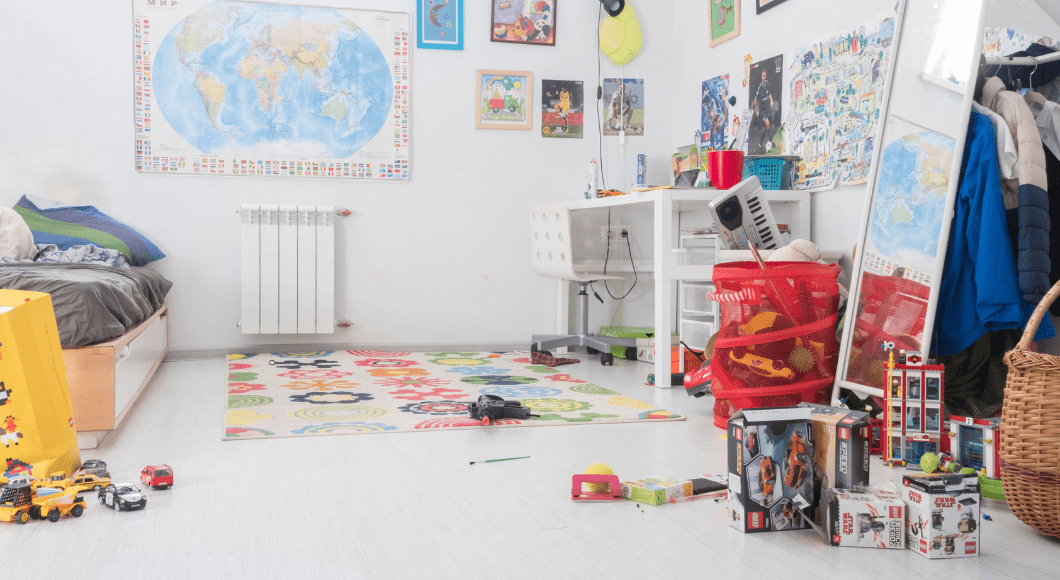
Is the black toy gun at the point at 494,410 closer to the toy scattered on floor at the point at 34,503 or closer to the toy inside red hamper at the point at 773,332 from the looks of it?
the toy inside red hamper at the point at 773,332

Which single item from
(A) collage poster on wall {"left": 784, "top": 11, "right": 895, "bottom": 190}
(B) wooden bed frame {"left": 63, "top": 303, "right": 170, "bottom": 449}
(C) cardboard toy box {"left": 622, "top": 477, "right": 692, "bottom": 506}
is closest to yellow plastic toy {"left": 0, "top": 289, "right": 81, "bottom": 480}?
(B) wooden bed frame {"left": 63, "top": 303, "right": 170, "bottom": 449}

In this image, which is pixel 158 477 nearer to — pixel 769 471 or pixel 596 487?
pixel 596 487

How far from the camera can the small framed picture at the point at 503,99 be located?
4.51 meters

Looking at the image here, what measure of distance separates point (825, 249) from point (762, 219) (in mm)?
534

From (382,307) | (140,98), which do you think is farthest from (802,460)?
(140,98)

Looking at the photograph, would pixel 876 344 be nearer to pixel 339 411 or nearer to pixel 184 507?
pixel 339 411

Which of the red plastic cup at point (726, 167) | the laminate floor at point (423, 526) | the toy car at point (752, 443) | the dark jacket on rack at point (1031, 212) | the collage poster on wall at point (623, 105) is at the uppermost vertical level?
the collage poster on wall at point (623, 105)

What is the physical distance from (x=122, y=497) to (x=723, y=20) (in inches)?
142

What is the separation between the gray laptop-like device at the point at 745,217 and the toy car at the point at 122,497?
6.70 feet

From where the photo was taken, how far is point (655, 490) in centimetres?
173

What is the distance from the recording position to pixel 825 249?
3.37 metres

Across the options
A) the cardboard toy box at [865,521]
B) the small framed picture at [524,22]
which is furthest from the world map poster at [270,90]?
the cardboard toy box at [865,521]

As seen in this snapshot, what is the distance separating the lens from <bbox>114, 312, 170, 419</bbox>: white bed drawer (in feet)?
7.68

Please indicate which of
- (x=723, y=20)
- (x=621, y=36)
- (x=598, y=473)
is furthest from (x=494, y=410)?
(x=621, y=36)
